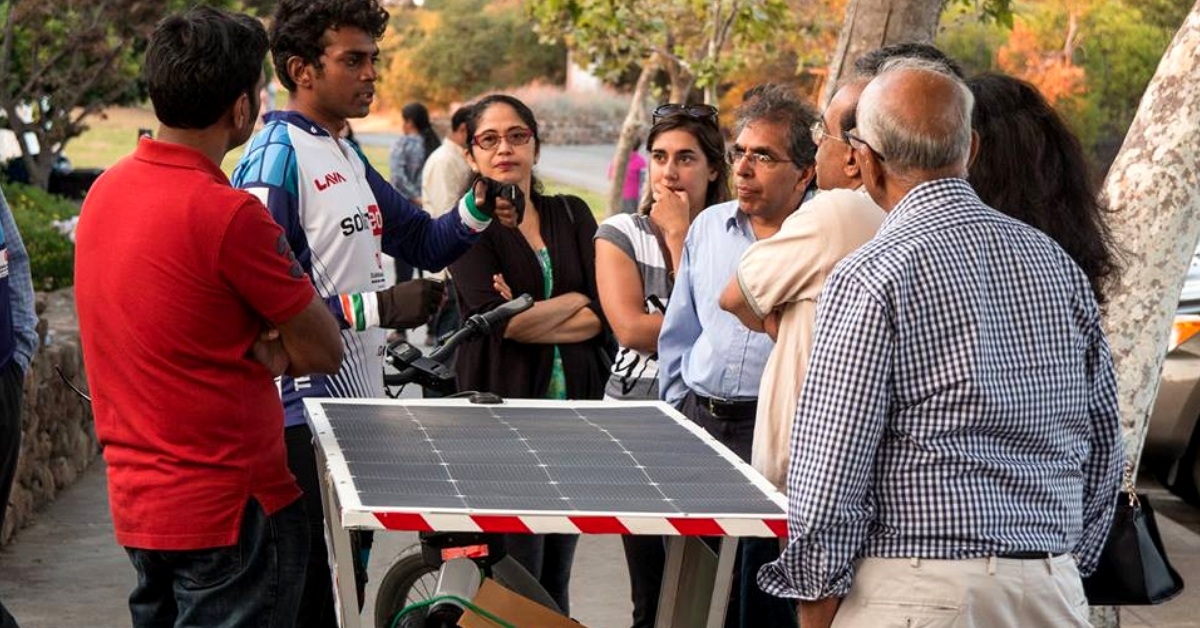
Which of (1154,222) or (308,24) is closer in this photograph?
(308,24)

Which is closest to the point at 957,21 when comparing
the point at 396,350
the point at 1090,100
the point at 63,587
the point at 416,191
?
the point at 416,191

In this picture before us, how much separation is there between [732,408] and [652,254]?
3.54ft

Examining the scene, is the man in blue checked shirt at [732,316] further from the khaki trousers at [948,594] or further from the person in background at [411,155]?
the person in background at [411,155]

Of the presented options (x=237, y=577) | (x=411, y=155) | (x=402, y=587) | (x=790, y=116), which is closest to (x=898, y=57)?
(x=790, y=116)

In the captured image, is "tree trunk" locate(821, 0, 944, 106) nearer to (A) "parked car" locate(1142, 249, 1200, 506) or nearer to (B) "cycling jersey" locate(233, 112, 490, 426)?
(B) "cycling jersey" locate(233, 112, 490, 426)

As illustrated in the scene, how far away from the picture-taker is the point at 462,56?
179 ft

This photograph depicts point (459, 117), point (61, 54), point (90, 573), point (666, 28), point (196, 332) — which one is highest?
point (196, 332)

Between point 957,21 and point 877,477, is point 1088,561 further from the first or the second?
point 957,21

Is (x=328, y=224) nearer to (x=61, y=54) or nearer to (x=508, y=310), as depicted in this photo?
(x=508, y=310)

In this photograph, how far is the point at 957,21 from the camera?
17.3m

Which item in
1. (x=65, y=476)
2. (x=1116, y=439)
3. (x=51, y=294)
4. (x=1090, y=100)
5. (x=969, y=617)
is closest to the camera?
(x=969, y=617)

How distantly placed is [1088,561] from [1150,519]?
873 mm

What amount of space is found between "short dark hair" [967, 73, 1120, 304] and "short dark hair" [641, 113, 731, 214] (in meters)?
1.80

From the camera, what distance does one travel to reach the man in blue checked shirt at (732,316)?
4898 mm
